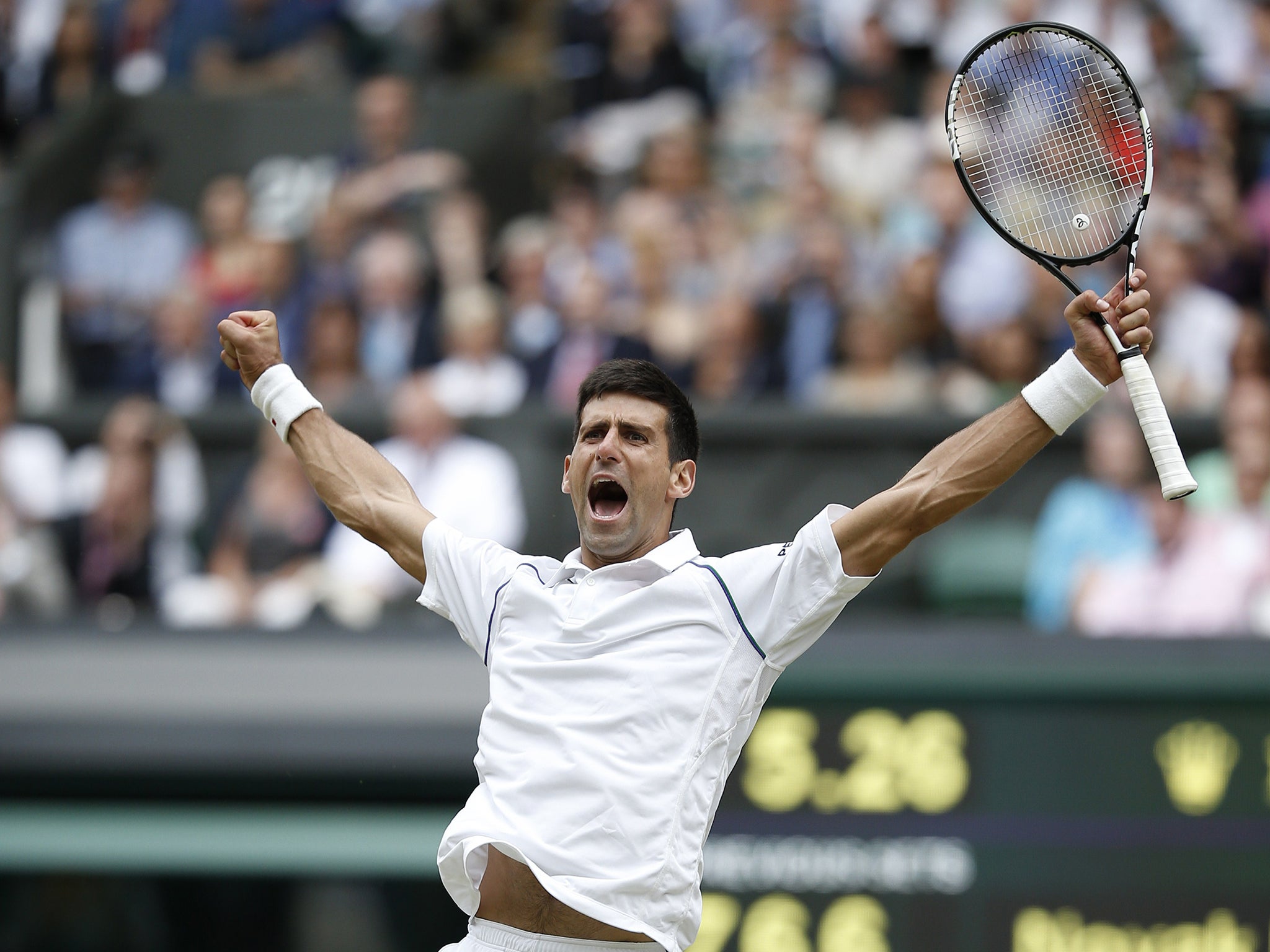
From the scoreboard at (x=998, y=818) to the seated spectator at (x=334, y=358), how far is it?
3.11 m

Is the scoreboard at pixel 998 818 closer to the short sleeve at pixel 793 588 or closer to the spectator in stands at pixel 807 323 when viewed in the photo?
the spectator in stands at pixel 807 323

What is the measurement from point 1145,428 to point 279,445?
4.95m

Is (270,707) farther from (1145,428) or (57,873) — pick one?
(1145,428)

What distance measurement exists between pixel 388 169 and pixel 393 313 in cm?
136

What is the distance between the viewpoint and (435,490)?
7.80m

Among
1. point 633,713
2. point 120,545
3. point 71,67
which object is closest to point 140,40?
point 71,67

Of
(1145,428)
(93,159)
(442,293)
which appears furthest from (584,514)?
(93,159)

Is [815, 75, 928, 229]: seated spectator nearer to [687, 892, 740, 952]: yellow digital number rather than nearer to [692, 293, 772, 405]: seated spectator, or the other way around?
[692, 293, 772, 405]: seated spectator

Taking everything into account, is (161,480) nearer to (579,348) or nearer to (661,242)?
(579,348)

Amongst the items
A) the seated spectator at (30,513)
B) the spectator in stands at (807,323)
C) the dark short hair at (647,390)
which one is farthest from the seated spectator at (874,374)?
the dark short hair at (647,390)

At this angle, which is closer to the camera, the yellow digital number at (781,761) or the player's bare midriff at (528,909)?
the player's bare midriff at (528,909)

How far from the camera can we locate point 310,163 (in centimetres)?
1073

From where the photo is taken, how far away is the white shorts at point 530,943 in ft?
12.1

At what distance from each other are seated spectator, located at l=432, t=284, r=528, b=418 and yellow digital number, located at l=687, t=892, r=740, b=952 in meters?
2.88
